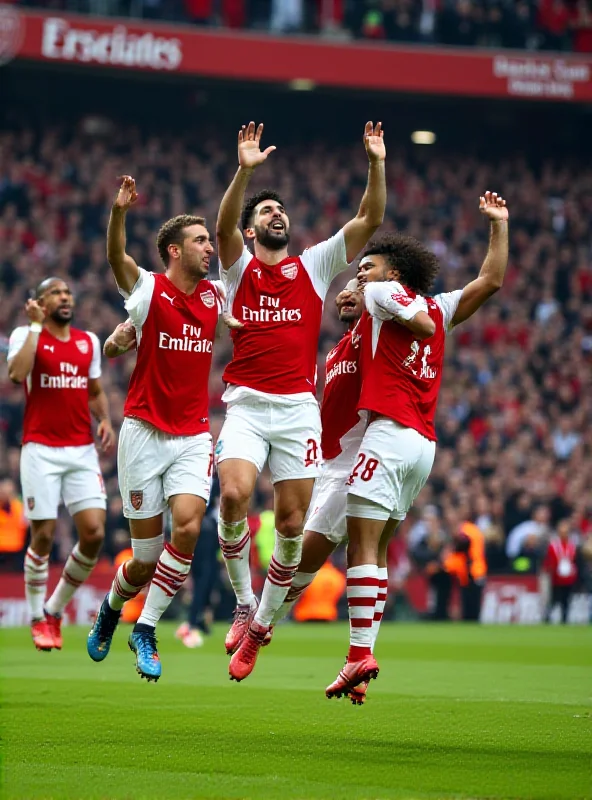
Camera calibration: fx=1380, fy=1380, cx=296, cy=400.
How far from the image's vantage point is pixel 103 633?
969 cm

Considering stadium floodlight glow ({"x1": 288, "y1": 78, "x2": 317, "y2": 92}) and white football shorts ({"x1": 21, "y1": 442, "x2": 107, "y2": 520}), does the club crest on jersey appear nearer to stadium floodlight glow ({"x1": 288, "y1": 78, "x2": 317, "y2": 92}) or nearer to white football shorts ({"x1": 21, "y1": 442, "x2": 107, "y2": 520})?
white football shorts ({"x1": 21, "y1": 442, "x2": 107, "y2": 520})

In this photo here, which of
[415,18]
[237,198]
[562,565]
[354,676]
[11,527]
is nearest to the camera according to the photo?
[354,676]

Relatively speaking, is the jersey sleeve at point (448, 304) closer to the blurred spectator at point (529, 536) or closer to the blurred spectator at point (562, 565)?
the blurred spectator at point (562, 565)

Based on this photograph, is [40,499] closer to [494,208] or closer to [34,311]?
[34,311]

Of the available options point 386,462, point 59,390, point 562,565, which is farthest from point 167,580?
point 562,565

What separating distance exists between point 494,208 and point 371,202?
0.93 metres

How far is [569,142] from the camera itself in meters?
34.8

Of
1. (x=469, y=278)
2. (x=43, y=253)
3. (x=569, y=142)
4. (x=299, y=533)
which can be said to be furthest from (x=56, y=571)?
(x=569, y=142)

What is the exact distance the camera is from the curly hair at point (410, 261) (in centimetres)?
884

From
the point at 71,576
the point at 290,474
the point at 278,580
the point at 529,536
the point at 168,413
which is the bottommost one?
the point at 529,536

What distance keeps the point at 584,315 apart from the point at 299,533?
2226 cm

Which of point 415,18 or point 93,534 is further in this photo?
point 415,18

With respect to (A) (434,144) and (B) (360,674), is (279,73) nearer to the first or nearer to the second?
(A) (434,144)

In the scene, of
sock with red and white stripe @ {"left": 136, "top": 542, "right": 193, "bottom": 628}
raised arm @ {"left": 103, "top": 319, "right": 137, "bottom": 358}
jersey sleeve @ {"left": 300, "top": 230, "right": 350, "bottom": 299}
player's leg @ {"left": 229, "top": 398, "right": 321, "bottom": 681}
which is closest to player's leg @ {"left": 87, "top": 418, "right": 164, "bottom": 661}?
sock with red and white stripe @ {"left": 136, "top": 542, "right": 193, "bottom": 628}
